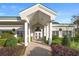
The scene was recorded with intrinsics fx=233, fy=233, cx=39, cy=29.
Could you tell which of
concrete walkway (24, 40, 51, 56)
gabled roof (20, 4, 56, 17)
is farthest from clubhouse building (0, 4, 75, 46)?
concrete walkway (24, 40, 51, 56)

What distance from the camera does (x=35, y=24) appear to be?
26.6m

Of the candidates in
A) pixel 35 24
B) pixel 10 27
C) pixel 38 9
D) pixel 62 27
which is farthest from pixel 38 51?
pixel 62 27

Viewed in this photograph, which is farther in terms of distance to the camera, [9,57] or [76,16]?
[76,16]

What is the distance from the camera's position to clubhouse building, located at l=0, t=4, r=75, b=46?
1753 centimetres

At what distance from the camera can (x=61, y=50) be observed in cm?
1135

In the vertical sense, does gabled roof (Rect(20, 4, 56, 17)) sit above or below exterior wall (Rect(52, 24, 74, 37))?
above

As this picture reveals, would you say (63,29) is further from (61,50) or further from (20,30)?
(61,50)

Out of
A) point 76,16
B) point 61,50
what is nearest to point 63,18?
point 76,16

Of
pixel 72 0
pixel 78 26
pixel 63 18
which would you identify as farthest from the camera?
pixel 63 18

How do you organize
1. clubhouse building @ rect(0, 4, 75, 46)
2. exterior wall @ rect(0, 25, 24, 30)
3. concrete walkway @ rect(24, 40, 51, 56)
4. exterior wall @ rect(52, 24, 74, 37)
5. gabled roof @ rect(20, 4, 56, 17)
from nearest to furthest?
concrete walkway @ rect(24, 40, 51, 56) → gabled roof @ rect(20, 4, 56, 17) → clubhouse building @ rect(0, 4, 75, 46) → exterior wall @ rect(0, 25, 24, 30) → exterior wall @ rect(52, 24, 74, 37)

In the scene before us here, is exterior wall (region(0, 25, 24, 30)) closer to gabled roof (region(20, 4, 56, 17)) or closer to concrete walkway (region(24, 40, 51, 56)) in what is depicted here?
gabled roof (region(20, 4, 56, 17))

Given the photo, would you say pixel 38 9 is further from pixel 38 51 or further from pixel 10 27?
pixel 10 27

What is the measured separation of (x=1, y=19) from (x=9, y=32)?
3.98 metres

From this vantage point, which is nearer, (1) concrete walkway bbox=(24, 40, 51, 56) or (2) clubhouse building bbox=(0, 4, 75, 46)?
(1) concrete walkway bbox=(24, 40, 51, 56)
